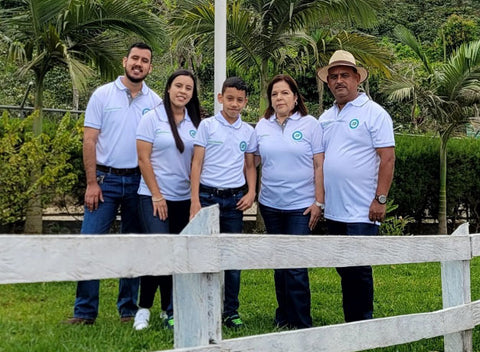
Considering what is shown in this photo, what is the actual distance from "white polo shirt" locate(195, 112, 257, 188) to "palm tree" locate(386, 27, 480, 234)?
888 cm

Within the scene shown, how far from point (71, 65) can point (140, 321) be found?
497 centimetres

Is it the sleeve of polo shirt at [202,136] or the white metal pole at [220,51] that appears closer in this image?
the sleeve of polo shirt at [202,136]

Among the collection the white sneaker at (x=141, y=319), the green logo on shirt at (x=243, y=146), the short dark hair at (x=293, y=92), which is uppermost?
the short dark hair at (x=293, y=92)

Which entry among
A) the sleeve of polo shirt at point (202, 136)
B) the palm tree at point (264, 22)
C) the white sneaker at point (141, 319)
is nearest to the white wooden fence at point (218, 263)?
the sleeve of polo shirt at point (202, 136)

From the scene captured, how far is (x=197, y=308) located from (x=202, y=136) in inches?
86.4

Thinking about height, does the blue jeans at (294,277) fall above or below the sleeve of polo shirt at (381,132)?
below

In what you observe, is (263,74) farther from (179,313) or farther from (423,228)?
(179,313)

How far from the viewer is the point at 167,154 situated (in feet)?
15.7

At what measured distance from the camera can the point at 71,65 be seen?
898 centimetres

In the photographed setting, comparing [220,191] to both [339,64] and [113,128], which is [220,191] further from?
[339,64]

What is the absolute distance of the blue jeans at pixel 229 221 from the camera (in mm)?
4855

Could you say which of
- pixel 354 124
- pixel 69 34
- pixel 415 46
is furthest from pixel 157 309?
pixel 415 46

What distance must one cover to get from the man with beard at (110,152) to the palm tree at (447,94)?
9040 mm

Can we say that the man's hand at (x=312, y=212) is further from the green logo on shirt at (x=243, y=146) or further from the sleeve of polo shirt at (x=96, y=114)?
the sleeve of polo shirt at (x=96, y=114)
